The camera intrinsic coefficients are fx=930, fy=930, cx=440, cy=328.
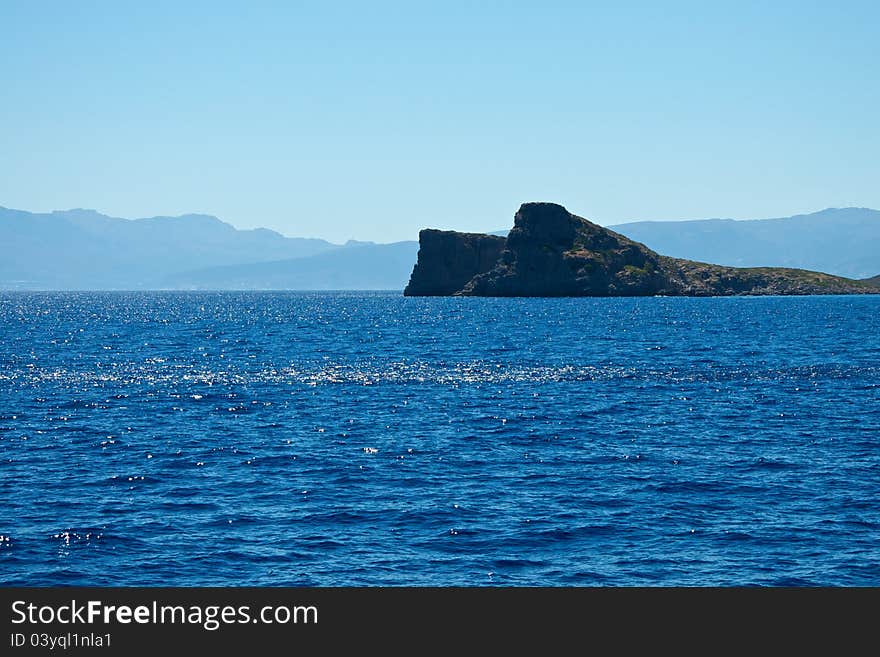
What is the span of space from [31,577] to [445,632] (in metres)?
23.1

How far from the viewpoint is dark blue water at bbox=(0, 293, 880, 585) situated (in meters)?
31.5

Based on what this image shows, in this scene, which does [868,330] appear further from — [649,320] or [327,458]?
[327,458]

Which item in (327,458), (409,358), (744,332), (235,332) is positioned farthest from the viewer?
(235,332)

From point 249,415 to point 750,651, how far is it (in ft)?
186

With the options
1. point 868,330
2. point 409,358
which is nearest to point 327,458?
point 409,358

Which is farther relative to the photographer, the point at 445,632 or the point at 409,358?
the point at 409,358

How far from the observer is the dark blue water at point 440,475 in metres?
31.5

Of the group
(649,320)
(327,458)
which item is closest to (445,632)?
(327,458)

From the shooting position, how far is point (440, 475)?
1784 inches

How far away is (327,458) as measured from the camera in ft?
162

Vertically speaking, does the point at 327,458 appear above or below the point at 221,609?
below

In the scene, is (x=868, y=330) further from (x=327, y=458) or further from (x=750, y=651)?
(x=750, y=651)

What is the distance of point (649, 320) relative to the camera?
196 m

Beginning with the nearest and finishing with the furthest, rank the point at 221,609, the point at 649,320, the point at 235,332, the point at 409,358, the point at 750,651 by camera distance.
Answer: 1. the point at 750,651
2. the point at 221,609
3. the point at 409,358
4. the point at 235,332
5. the point at 649,320
